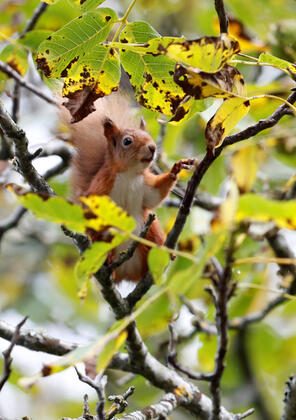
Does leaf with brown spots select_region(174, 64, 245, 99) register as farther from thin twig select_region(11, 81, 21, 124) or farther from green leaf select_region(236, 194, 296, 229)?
thin twig select_region(11, 81, 21, 124)

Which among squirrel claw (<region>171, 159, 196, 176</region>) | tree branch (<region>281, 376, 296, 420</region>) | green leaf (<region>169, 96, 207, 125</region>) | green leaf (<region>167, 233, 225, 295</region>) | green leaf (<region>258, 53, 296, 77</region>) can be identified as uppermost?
squirrel claw (<region>171, 159, 196, 176</region>)

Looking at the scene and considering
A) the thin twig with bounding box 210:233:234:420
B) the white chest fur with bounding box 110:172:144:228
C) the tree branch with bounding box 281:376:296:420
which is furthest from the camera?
the white chest fur with bounding box 110:172:144:228

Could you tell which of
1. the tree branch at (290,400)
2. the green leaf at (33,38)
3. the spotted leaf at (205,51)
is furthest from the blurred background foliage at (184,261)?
the spotted leaf at (205,51)

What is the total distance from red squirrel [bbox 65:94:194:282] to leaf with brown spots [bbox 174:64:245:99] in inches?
46.6

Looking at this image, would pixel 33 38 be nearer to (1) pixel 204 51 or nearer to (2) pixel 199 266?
(1) pixel 204 51

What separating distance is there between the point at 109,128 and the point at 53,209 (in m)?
1.62

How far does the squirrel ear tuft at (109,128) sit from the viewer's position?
2.75 meters


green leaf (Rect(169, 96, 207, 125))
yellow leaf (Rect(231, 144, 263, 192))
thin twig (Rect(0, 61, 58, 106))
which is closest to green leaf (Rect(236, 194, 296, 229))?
green leaf (Rect(169, 96, 207, 125))

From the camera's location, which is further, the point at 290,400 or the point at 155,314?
the point at 155,314

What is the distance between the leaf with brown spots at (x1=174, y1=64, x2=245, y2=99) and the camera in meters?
1.36

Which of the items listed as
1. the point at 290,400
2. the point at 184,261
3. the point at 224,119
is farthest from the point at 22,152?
the point at 184,261

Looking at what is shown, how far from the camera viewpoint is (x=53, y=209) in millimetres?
→ 1171

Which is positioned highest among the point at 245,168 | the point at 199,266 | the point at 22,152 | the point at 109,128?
the point at 109,128

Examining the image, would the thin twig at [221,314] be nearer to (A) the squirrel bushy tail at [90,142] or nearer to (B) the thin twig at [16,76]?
(B) the thin twig at [16,76]
